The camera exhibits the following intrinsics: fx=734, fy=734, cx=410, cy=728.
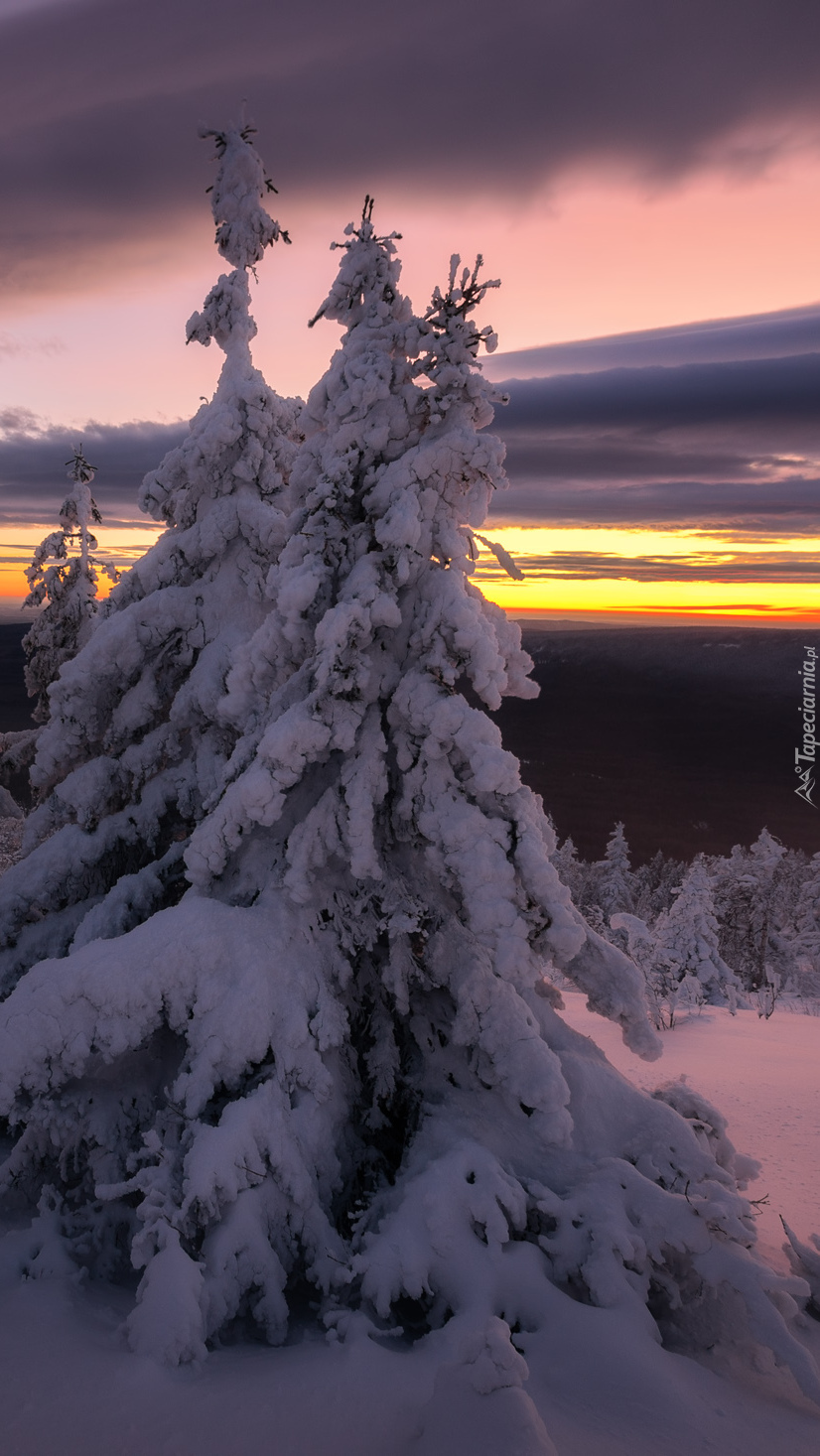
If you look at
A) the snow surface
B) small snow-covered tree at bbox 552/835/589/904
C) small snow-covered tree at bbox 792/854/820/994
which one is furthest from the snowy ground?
small snow-covered tree at bbox 552/835/589/904

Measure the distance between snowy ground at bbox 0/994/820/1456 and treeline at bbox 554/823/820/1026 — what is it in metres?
6.68

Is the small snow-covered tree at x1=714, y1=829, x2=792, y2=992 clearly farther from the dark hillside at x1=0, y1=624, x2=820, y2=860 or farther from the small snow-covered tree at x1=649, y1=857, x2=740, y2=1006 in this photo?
the dark hillside at x1=0, y1=624, x2=820, y2=860

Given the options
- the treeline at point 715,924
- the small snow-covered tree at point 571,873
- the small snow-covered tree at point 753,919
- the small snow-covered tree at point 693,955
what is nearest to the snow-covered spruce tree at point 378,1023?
the treeline at point 715,924

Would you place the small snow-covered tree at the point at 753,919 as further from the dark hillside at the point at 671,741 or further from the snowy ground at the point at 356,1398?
the dark hillside at the point at 671,741

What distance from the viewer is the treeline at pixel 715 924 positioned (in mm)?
23516

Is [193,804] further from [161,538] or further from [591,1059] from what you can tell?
[591,1059]

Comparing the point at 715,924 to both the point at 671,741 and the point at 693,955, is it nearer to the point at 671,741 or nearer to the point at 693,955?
the point at 693,955

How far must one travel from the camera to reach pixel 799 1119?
887cm

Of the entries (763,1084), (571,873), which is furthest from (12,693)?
(763,1084)

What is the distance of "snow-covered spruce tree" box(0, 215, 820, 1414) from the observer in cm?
502

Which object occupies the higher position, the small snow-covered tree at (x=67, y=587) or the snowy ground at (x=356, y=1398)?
the small snow-covered tree at (x=67, y=587)

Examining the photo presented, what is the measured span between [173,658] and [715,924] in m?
23.0

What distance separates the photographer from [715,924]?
26.0 m

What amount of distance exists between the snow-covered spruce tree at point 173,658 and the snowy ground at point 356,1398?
13.9ft
